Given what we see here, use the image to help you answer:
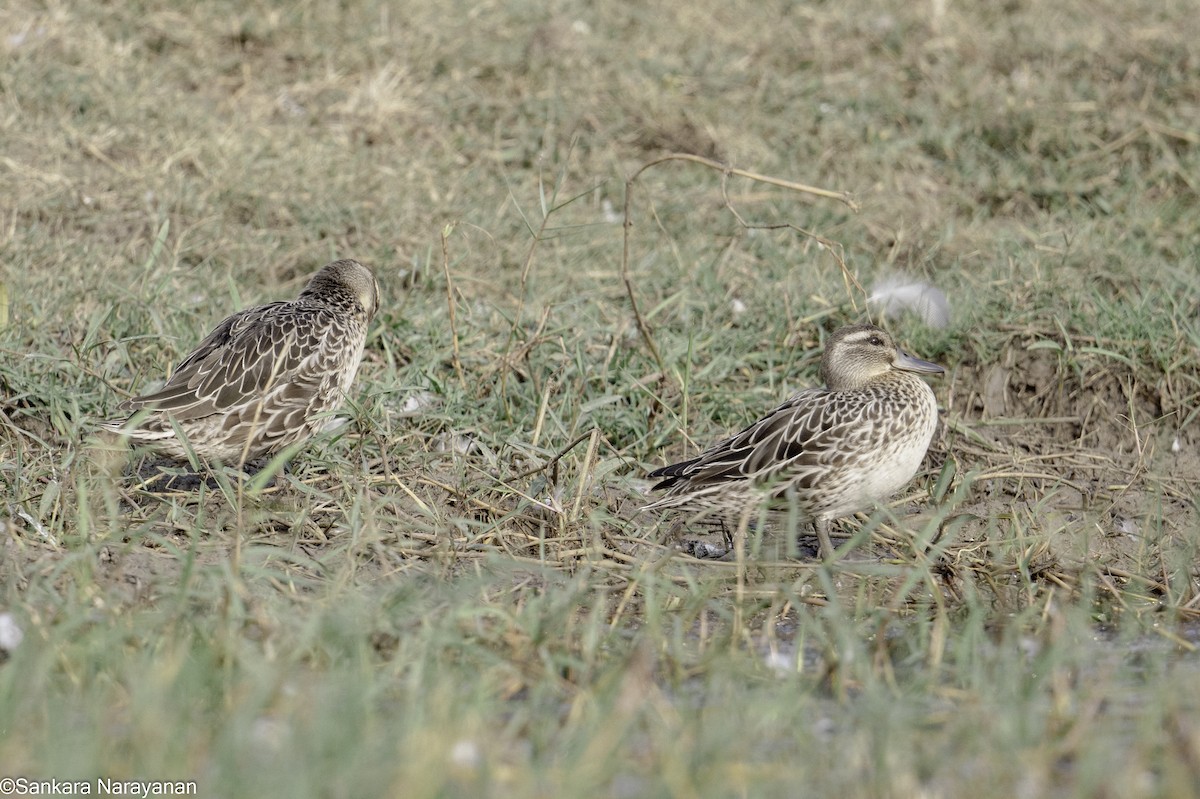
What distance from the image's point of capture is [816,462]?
5.24 meters

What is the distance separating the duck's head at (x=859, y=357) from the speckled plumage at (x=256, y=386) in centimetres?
185

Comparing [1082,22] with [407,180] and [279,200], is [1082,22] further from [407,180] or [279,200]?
[279,200]

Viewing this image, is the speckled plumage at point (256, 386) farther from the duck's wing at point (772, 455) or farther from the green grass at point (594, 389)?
the duck's wing at point (772, 455)

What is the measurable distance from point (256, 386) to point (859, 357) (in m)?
2.29

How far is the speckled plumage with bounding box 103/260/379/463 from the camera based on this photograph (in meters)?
5.27

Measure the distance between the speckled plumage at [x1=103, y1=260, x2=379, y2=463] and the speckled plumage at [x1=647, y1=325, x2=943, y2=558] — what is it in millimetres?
1308

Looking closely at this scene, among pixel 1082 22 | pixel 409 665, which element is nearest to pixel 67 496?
pixel 409 665

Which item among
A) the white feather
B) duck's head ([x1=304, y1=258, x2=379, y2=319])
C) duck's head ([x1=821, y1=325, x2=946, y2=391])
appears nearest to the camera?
duck's head ([x1=821, y1=325, x2=946, y2=391])

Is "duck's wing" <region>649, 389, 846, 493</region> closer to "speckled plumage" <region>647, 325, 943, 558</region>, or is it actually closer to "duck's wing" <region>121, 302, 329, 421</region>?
"speckled plumage" <region>647, 325, 943, 558</region>

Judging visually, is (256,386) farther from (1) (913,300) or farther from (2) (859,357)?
(1) (913,300)

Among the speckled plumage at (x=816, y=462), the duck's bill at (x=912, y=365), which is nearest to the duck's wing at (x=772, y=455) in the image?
the speckled plumage at (x=816, y=462)

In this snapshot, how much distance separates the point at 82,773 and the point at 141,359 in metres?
3.50

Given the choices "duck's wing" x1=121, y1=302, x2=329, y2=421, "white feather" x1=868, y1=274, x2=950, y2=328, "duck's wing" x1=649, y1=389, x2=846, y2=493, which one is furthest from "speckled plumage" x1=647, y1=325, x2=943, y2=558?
"duck's wing" x1=121, y1=302, x2=329, y2=421

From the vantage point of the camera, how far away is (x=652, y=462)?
595 centimetres
